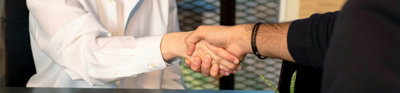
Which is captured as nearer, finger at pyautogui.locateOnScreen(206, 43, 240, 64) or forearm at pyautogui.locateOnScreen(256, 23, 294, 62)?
forearm at pyautogui.locateOnScreen(256, 23, 294, 62)

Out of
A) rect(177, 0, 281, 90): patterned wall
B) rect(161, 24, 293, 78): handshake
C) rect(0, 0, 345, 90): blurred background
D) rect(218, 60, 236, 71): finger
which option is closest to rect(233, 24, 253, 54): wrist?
rect(161, 24, 293, 78): handshake

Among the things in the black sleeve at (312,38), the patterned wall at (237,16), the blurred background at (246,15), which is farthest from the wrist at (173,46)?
the patterned wall at (237,16)

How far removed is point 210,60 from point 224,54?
0.06 metres

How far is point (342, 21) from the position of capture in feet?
1.05

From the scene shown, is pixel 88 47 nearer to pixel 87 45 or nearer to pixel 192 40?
pixel 87 45

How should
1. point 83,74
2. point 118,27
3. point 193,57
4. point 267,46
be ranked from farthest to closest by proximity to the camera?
point 118,27 < point 193,57 < point 83,74 < point 267,46

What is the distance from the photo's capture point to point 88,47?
99 centimetres

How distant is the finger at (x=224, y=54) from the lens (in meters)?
1.07

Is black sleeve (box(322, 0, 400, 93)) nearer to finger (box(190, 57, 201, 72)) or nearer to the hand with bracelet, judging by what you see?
the hand with bracelet

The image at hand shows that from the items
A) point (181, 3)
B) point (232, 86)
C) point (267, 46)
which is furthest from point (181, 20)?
point (267, 46)

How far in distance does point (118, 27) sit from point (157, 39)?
9.4 inches

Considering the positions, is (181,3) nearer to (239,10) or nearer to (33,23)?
(239,10)

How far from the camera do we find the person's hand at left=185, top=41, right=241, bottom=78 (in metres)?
1.09

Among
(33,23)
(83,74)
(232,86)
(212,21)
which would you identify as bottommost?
(232,86)
